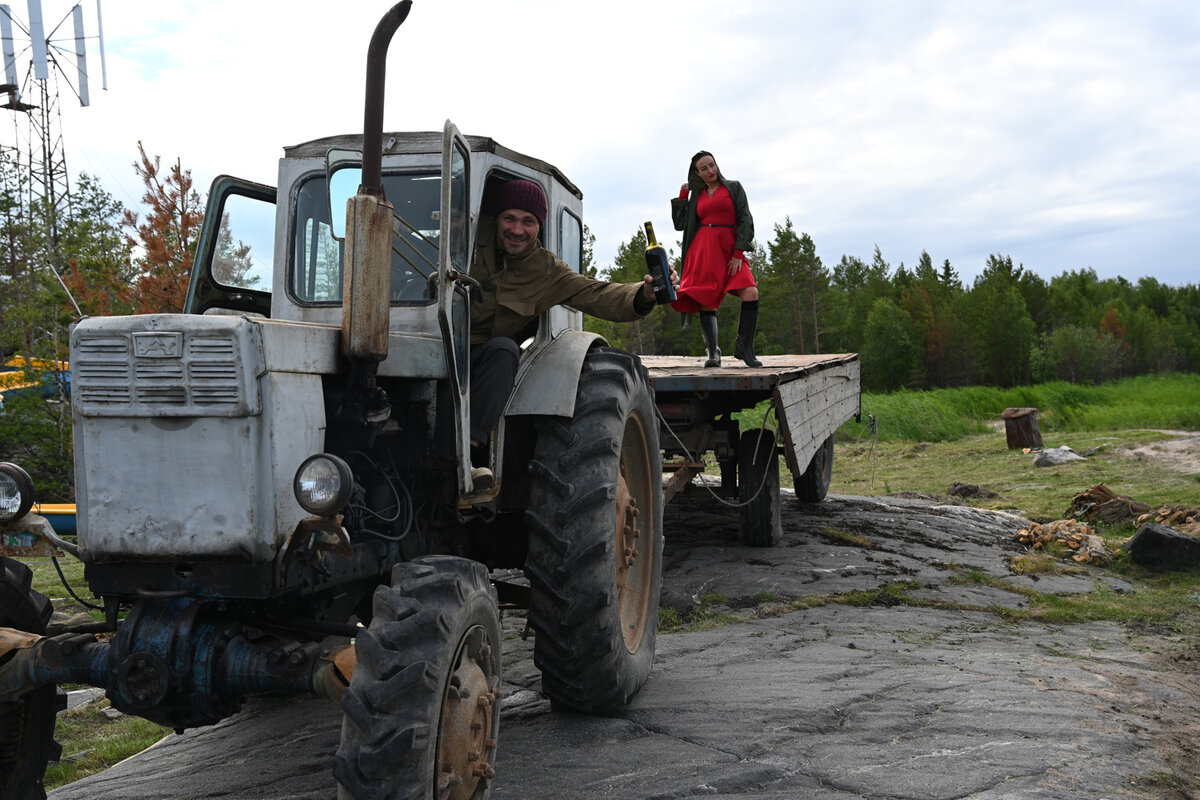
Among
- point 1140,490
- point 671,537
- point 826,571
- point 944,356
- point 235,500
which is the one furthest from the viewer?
point 944,356

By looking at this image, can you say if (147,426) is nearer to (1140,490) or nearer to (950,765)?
(950,765)

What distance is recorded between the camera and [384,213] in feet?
9.89

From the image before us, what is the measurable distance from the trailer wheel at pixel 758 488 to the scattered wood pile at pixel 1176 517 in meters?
3.98

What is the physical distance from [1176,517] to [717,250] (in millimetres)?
5442

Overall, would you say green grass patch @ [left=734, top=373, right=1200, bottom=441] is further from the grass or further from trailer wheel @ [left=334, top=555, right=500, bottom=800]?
trailer wheel @ [left=334, top=555, right=500, bottom=800]

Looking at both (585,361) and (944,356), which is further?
(944,356)

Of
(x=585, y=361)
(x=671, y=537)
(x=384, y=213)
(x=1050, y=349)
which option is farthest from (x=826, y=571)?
(x=1050, y=349)

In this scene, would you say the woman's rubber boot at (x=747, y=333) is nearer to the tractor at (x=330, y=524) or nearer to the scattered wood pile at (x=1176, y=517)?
the scattered wood pile at (x=1176, y=517)

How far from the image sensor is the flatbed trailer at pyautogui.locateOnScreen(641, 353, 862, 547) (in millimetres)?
7125

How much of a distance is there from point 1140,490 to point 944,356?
39880mm

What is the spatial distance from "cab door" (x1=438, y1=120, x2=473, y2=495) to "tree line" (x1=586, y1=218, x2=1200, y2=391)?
32856mm

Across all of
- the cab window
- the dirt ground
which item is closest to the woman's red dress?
the cab window

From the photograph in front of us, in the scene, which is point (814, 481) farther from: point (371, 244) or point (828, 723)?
point (371, 244)

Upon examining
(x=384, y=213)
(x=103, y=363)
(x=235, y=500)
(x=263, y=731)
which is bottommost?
(x=263, y=731)
